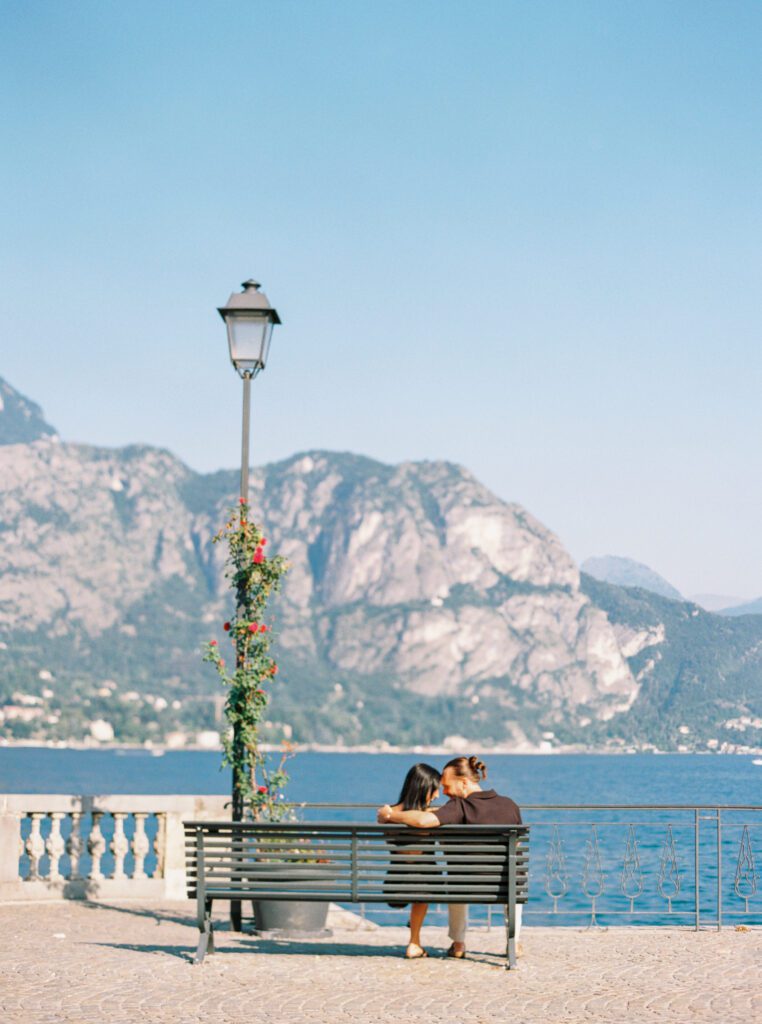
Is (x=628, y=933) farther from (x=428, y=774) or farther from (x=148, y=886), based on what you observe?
(x=148, y=886)

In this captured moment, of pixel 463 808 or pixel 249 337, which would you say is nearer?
pixel 463 808

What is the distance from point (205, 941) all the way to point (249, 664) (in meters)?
3.36

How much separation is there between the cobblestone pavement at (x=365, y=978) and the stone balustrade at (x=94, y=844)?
179 centimetres

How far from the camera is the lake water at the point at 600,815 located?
2389 cm

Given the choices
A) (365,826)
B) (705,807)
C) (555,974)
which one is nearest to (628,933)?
(705,807)

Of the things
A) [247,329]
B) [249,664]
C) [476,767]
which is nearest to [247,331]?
[247,329]

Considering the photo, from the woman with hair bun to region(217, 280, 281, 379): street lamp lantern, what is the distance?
4.82 metres

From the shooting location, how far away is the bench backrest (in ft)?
36.1

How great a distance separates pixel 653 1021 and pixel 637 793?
11060cm

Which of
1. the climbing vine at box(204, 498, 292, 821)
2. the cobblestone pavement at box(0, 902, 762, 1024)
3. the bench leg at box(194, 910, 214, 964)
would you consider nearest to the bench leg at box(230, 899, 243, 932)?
the cobblestone pavement at box(0, 902, 762, 1024)

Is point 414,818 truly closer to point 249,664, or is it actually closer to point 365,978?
point 365,978

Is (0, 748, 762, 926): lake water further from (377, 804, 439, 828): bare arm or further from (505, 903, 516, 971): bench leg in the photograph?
(377, 804, 439, 828): bare arm

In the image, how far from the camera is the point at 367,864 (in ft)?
36.7

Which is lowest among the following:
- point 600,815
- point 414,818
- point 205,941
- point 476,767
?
point 600,815
